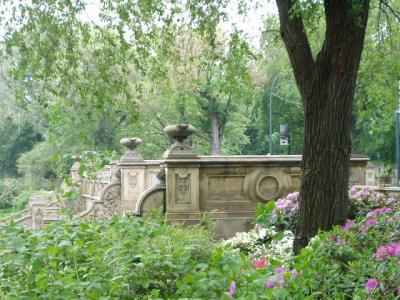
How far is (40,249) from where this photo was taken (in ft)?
12.0

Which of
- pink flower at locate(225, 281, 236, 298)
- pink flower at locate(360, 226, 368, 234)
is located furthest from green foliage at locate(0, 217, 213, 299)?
pink flower at locate(360, 226, 368, 234)

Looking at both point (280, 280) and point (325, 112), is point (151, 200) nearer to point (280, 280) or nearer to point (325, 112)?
point (325, 112)

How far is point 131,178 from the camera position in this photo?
1877 cm

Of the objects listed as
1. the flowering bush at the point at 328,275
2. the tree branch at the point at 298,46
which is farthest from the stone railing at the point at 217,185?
the flowering bush at the point at 328,275

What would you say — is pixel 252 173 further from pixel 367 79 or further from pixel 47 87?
pixel 47 87

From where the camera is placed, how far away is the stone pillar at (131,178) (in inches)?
723

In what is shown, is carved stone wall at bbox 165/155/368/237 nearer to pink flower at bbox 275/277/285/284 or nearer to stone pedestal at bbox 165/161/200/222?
stone pedestal at bbox 165/161/200/222

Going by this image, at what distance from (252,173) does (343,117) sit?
5.43 meters

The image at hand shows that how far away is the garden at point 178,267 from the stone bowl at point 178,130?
7784mm

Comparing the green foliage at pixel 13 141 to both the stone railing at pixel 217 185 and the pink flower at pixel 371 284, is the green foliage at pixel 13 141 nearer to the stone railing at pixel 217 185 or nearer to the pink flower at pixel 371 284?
the stone railing at pixel 217 185

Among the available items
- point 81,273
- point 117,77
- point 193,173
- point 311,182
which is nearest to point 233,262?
point 81,273

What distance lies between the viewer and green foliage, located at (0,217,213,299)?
3215 millimetres

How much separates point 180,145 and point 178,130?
0.88 feet

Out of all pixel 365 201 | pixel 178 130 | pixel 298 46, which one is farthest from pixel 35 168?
pixel 298 46
